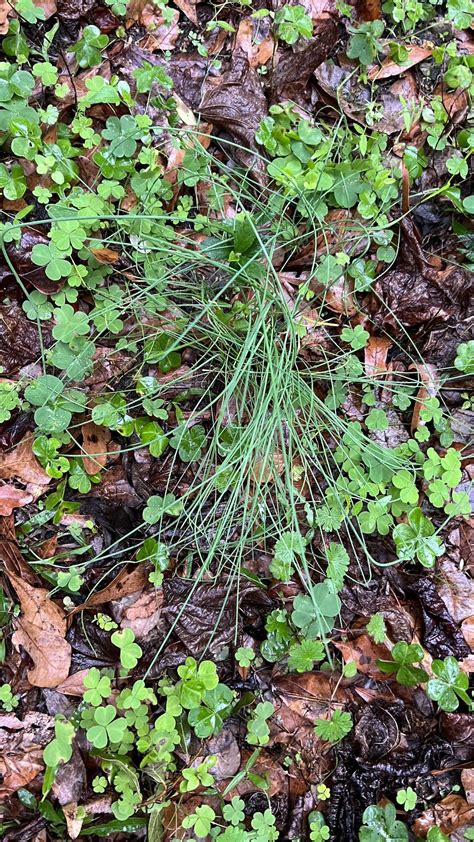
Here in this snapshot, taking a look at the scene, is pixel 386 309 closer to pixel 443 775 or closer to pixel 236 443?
pixel 236 443

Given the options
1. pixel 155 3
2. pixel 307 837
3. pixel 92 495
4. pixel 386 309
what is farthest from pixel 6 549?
pixel 155 3

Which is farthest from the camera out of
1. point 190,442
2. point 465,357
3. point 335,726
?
point 465,357

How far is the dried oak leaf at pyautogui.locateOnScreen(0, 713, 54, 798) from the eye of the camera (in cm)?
159

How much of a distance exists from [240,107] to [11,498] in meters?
1.43

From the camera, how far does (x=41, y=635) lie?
1.67m

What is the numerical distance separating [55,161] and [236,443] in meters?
1.01

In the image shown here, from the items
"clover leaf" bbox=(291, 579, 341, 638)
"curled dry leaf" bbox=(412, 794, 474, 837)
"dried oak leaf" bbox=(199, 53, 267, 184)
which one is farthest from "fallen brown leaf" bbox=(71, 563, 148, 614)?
"dried oak leaf" bbox=(199, 53, 267, 184)

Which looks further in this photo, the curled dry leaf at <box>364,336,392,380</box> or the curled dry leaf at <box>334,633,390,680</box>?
the curled dry leaf at <box>364,336,392,380</box>

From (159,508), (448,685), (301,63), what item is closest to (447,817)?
(448,685)

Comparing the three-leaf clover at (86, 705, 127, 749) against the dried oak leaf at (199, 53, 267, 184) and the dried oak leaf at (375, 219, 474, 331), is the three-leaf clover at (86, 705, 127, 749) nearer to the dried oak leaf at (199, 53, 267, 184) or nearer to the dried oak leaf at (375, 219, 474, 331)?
the dried oak leaf at (375, 219, 474, 331)

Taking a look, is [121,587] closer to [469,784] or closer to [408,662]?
[408,662]

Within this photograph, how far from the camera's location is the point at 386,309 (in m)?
1.91

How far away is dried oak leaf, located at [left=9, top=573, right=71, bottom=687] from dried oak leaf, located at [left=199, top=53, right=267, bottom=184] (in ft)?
4.85

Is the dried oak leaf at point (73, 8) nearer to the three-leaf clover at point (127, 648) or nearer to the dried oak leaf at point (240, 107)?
the dried oak leaf at point (240, 107)
